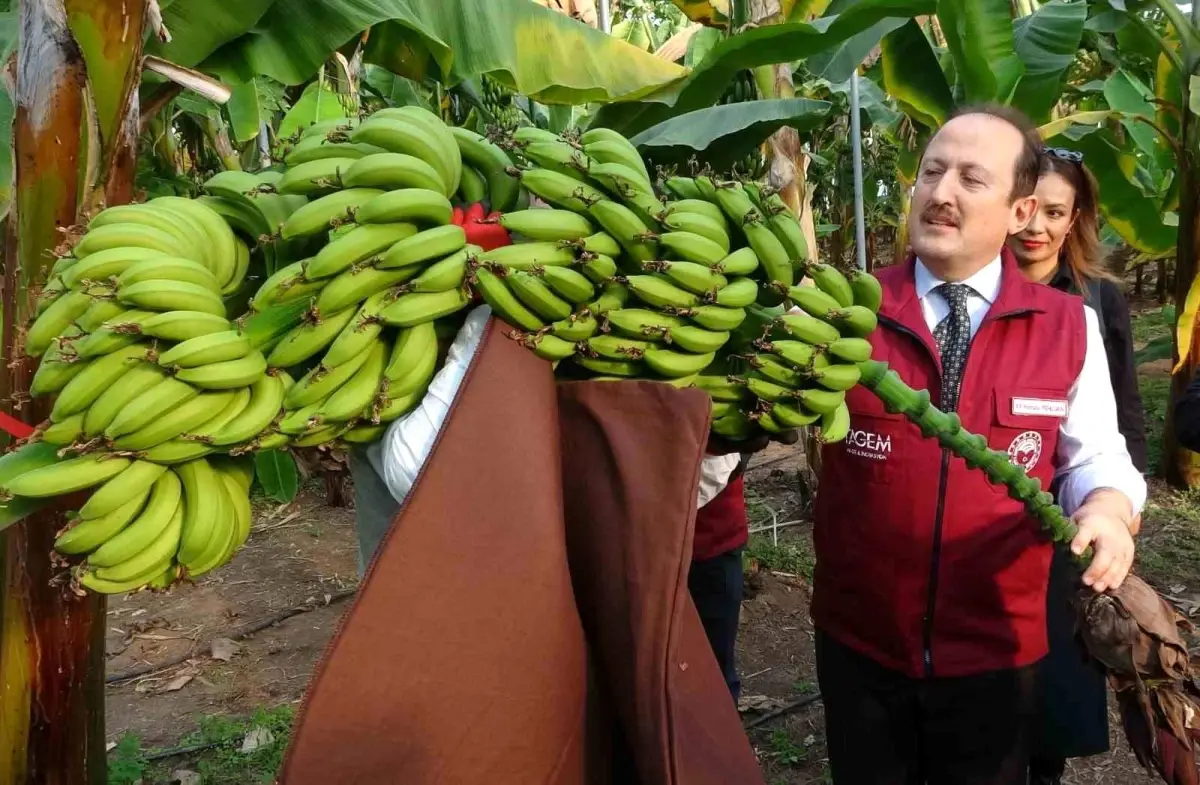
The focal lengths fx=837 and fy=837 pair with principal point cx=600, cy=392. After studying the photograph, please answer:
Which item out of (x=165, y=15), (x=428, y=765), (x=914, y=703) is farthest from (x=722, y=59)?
(x=428, y=765)

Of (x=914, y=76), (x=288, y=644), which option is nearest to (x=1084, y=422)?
(x=914, y=76)

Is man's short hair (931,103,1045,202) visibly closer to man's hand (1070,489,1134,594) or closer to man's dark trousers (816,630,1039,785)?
man's hand (1070,489,1134,594)

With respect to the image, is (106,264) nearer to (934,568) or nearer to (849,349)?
(849,349)

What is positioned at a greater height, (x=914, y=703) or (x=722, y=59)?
(x=722, y=59)

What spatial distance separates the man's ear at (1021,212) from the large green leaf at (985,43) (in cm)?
162

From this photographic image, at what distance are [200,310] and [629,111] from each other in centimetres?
192

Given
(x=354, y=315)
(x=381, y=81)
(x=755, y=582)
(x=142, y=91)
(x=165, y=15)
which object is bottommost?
(x=755, y=582)

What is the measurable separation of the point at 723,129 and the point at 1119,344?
4.24 ft

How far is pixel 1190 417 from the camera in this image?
2.08 m

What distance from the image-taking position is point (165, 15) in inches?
67.7

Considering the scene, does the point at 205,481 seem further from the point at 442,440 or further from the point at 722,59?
the point at 722,59

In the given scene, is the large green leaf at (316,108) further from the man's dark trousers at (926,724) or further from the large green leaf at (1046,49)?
the large green leaf at (1046,49)

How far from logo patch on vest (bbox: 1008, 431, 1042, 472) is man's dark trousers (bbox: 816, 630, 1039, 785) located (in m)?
0.42

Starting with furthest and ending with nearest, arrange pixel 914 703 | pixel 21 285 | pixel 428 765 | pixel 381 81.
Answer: pixel 381 81 < pixel 914 703 < pixel 21 285 < pixel 428 765
